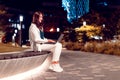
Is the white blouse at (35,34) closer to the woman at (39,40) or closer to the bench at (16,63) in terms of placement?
the woman at (39,40)

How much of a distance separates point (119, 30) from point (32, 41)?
67.2 ft

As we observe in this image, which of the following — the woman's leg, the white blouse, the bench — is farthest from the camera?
the woman's leg

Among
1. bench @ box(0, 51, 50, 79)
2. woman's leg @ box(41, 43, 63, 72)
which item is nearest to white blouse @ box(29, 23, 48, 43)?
bench @ box(0, 51, 50, 79)

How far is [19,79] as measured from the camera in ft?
27.6

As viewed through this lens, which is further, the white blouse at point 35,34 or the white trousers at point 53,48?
the white trousers at point 53,48

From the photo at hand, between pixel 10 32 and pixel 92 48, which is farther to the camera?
pixel 10 32

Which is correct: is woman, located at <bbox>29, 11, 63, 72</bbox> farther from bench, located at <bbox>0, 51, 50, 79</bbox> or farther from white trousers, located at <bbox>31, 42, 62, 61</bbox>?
bench, located at <bbox>0, 51, 50, 79</bbox>

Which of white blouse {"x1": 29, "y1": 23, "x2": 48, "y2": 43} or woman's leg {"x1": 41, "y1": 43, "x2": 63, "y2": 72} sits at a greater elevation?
white blouse {"x1": 29, "y1": 23, "x2": 48, "y2": 43}

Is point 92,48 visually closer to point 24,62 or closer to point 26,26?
point 24,62

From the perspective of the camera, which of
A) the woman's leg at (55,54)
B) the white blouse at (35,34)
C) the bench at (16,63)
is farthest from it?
the woman's leg at (55,54)

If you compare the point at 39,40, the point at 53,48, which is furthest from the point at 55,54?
the point at 39,40

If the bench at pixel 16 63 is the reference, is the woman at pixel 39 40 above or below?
above

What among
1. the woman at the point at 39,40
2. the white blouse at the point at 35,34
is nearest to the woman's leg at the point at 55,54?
the woman at the point at 39,40

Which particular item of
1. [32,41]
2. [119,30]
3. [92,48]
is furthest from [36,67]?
[119,30]
